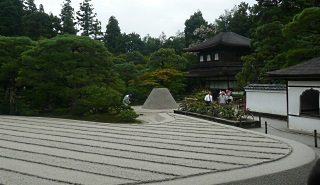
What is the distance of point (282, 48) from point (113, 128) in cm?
1407

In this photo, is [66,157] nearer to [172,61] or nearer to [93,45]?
A: [93,45]

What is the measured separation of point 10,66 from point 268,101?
15835mm

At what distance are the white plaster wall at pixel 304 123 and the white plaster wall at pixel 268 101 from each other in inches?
139

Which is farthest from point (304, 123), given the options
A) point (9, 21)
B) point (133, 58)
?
point (9, 21)

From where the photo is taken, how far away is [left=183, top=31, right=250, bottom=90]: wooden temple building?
101 feet

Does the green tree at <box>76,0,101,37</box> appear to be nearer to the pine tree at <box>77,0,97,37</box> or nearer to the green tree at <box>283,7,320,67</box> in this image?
the pine tree at <box>77,0,97,37</box>

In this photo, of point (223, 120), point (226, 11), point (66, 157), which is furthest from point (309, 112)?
point (226, 11)

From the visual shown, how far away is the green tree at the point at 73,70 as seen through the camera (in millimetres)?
15531

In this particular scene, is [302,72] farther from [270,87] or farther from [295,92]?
[270,87]

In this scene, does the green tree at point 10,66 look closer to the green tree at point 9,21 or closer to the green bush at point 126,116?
the green bush at point 126,116

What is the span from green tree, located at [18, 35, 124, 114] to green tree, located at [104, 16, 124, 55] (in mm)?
34989

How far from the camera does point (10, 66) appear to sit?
16734mm

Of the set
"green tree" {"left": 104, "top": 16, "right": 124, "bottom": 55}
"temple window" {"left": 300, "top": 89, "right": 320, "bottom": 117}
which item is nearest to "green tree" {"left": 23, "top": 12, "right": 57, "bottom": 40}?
"green tree" {"left": 104, "top": 16, "right": 124, "bottom": 55}

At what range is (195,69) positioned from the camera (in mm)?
34500
